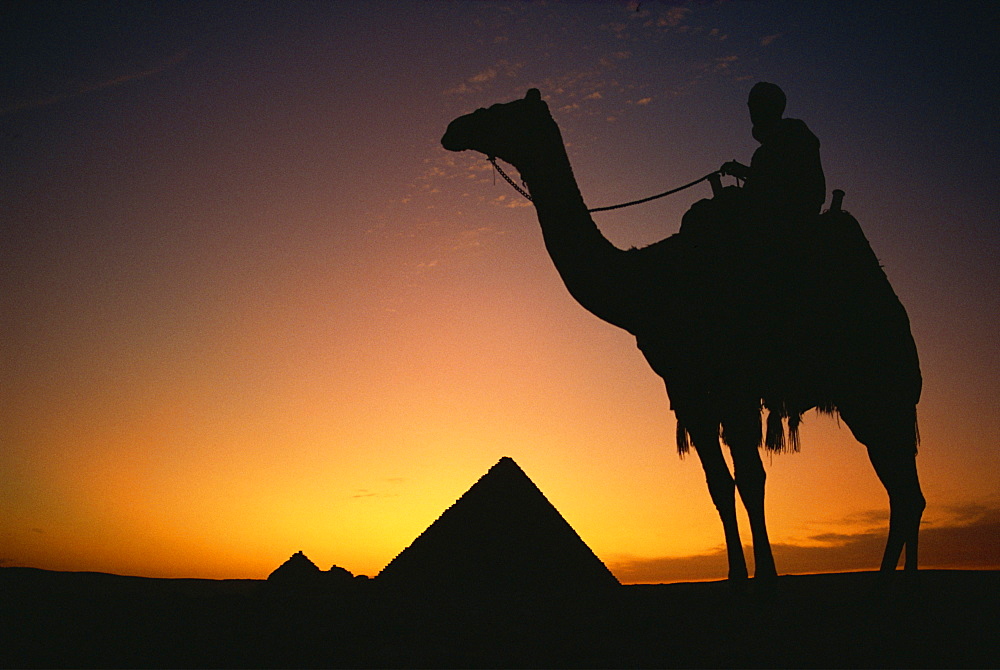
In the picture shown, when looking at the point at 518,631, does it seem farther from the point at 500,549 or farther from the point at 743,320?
the point at 500,549

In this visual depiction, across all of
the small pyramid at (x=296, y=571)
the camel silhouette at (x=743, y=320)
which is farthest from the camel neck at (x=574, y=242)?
the small pyramid at (x=296, y=571)

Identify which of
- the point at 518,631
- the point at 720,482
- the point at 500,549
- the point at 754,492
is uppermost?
the point at 500,549

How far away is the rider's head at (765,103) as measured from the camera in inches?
245

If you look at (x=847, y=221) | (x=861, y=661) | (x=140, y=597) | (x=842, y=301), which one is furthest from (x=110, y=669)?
(x=847, y=221)

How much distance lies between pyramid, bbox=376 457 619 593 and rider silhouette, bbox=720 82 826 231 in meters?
11.8

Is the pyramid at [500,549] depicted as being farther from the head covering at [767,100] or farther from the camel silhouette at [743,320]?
the head covering at [767,100]

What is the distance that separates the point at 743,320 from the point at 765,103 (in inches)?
74.3

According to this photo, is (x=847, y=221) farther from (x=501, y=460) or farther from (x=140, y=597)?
(x=501, y=460)

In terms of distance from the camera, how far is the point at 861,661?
380cm

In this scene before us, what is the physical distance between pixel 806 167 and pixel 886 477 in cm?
243

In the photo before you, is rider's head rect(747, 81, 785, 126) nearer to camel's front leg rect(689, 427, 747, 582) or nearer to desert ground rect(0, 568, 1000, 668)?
camel's front leg rect(689, 427, 747, 582)

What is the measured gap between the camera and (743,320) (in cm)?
552

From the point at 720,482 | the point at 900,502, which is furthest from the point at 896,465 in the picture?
the point at 720,482

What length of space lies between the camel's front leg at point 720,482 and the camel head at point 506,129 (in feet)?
8.35
